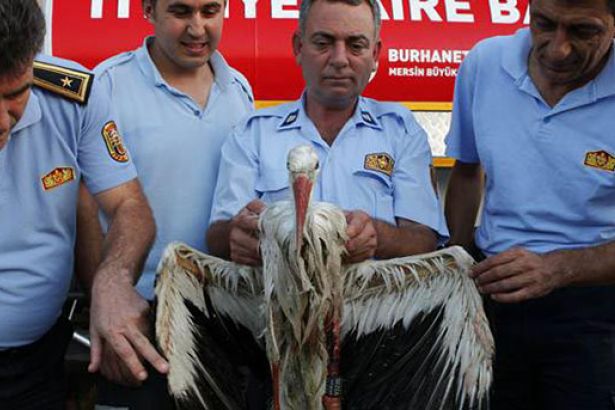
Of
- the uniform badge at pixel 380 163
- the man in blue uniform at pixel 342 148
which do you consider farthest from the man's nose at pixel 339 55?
the uniform badge at pixel 380 163

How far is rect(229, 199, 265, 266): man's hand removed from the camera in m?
3.72

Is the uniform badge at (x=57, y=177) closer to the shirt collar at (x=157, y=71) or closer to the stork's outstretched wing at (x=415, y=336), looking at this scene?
the shirt collar at (x=157, y=71)

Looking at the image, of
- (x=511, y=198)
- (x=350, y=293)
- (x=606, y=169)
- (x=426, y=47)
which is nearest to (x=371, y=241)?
(x=350, y=293)

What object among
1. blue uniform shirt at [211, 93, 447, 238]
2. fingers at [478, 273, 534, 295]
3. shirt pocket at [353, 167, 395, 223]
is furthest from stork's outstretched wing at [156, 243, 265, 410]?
fingers at [478, 273, 534, 295]

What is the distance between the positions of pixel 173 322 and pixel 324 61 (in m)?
1.17

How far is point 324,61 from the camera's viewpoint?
157 inches

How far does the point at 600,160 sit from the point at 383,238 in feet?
2.69

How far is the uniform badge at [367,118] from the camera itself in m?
4.05

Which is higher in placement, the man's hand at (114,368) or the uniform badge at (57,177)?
the uniform badge at (57,177)

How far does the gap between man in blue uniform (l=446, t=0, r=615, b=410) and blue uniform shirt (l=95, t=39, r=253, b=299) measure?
1.08m

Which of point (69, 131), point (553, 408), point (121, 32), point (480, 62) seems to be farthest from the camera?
point (121, 32)

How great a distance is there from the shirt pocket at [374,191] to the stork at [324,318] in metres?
0.25

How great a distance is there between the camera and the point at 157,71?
421cm

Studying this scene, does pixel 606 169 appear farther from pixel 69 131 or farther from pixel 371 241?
pixel 69 131
